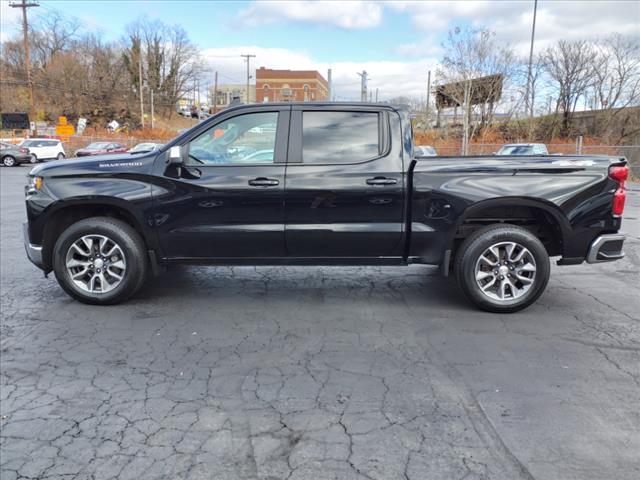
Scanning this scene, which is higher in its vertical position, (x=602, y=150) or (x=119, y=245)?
(x=602, y=150)

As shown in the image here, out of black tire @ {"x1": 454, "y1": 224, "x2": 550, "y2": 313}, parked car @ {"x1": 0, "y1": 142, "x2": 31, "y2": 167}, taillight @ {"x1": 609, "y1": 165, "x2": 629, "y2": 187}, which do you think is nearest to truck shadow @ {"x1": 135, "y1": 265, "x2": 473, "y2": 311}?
black tire @ {"x1": 454, "y1": 224, "x2": 550, "y2": 313}

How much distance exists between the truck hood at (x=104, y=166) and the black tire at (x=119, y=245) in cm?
48

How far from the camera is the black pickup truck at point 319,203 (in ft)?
15.5

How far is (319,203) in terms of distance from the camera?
15.6 feet

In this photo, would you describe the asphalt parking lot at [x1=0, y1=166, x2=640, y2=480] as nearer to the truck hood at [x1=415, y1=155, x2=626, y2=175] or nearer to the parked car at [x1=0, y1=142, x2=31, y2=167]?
the truck hood at [x1=415, y1=155, x2=626, y2=175]

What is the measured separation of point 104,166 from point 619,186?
488 cm

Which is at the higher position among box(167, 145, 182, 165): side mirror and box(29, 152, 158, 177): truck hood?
box(167, 145, 182, 165): side mirror

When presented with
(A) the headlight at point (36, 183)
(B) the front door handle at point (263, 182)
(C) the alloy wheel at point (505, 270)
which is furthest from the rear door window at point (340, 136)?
(A) the headlight at point (36, 183)

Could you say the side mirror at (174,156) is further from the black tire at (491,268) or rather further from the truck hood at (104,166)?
the black tire at (491,268)

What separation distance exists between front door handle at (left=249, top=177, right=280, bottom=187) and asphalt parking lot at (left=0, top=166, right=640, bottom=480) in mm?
1202

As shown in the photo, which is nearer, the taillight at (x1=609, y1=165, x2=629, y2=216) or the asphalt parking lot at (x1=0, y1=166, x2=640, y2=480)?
the asphalt parking lot at (x1=0, y1=166, x2=640, y2=480)

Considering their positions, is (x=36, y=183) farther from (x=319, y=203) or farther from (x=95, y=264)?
(x=319, y=203)

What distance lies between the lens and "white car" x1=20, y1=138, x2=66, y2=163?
3331 centimetres

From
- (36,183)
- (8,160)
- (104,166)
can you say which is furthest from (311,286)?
(8,160)
